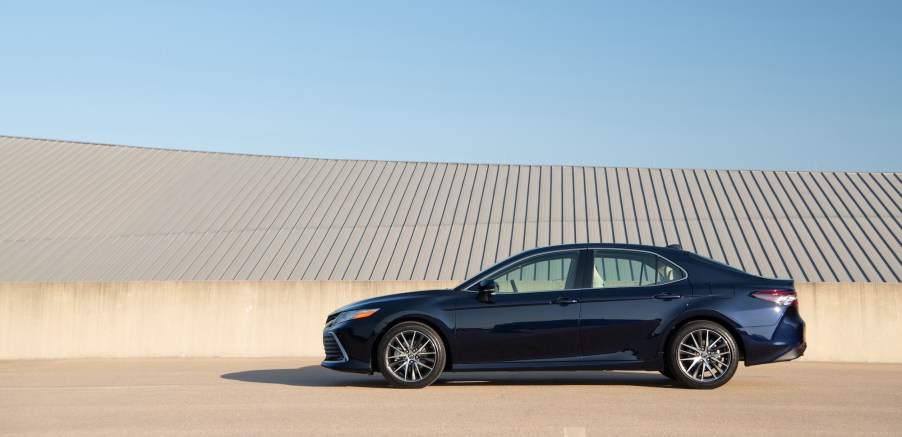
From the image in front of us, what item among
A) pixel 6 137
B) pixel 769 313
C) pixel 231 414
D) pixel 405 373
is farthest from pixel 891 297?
pixel 6 137

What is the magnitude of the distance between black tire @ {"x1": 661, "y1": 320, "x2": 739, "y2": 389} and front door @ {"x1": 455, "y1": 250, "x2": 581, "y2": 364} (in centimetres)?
92

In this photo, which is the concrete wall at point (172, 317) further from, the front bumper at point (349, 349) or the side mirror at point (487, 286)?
the side mirror at point (487, 286)

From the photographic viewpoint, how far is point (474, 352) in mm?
9562

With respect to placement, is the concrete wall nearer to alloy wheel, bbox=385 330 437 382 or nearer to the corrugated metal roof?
alloy wheel, bbox=385 330 437 382

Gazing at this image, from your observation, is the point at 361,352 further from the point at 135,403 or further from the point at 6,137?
the point at 6,137

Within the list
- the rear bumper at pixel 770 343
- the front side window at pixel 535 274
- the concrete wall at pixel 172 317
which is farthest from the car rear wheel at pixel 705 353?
the concrete wall at pixel 172 317

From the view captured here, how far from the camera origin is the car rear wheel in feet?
30.7

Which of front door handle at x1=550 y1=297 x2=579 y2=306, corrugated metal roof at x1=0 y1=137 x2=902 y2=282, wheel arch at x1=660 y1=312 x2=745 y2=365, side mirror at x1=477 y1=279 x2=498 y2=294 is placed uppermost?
corrugated metal roof at x1=0 y1=137 x2=902 y2=282

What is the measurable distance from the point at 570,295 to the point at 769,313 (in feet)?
6.05

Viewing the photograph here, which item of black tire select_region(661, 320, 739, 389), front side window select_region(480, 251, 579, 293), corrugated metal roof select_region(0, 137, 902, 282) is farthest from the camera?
corrugated metal roof select_region(0, 137, 902, 282)

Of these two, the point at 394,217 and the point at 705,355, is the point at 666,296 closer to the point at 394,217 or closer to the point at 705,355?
the point at 705,355

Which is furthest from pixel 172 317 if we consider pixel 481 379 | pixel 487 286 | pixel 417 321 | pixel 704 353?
pixel 704 353

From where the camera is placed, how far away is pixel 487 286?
9.61m

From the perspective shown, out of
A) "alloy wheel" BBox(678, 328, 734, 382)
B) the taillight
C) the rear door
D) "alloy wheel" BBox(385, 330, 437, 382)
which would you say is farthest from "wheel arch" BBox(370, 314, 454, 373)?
the taillight
